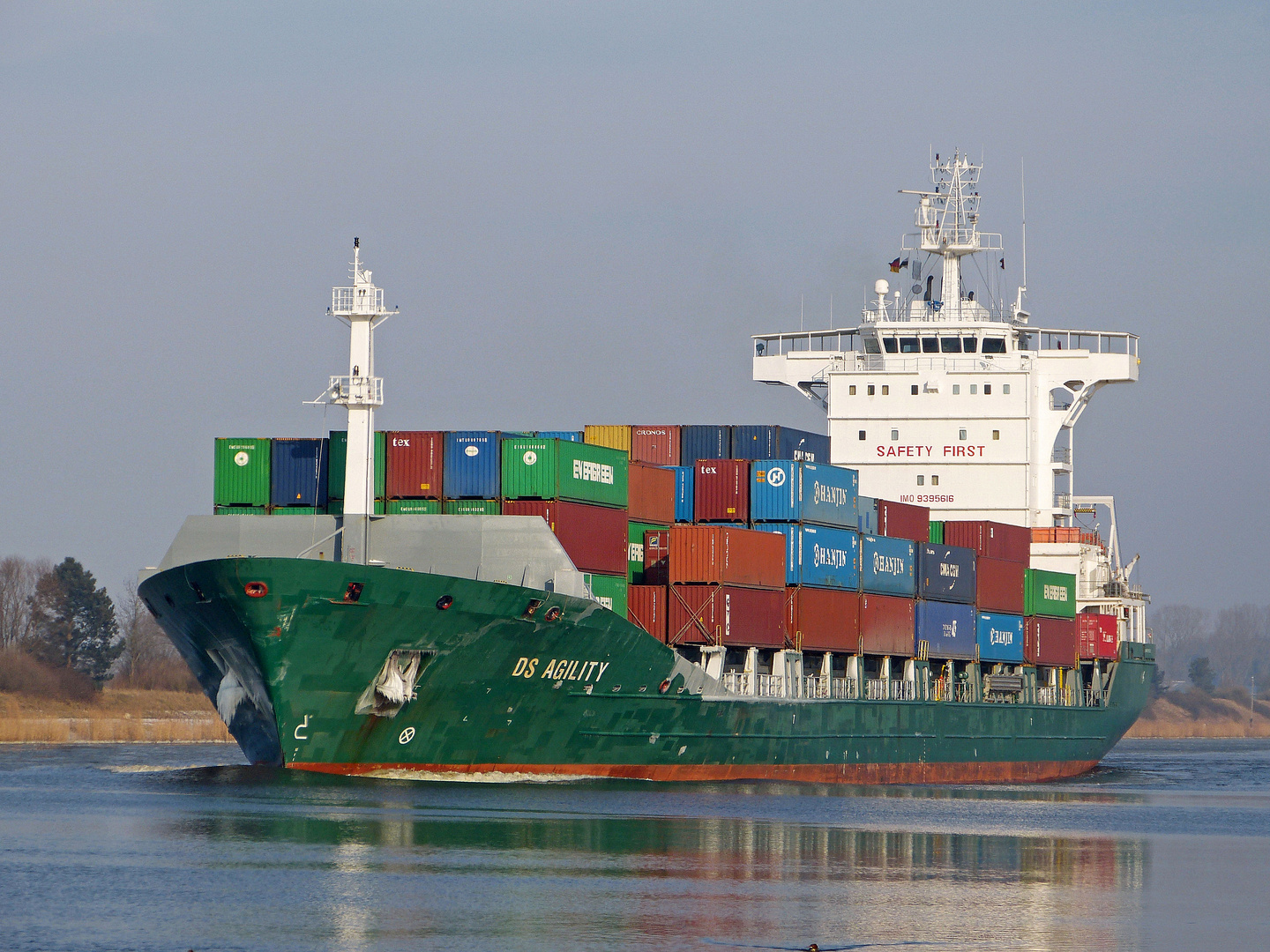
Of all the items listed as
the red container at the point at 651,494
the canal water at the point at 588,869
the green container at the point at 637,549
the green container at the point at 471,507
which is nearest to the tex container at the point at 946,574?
the canal water at the point at 588,869

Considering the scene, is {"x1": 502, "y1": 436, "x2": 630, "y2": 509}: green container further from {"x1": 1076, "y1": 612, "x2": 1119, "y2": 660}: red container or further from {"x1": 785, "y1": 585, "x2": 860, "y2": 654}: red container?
{"x1": 1076, "y1": 612, "x2": 1119, "y2": 660}: red container

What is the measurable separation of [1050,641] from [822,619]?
1485cm

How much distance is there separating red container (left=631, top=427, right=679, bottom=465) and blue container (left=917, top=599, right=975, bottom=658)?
8404 mm

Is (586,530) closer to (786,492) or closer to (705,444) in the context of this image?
(786,492)

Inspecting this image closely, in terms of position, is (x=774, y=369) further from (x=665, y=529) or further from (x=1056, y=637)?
(x=665, y=529)

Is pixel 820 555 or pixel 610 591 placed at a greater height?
pixel 820 555

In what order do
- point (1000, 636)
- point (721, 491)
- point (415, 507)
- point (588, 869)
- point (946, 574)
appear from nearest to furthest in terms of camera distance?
1. point (588, 869)
2. point (415, 507)
3. point (721, 491)
4. point (946, 574)
5. point (1000, 636)

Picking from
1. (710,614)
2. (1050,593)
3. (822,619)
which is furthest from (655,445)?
(1050,593)

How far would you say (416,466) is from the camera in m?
37.0

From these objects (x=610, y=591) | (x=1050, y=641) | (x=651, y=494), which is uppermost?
(x=651, y=494)

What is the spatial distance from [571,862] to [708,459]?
20.2m

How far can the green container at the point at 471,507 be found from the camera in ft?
119

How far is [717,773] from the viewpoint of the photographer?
132 feet

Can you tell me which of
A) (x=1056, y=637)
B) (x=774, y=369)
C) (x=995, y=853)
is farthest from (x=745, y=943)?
(x=774, y=369)
